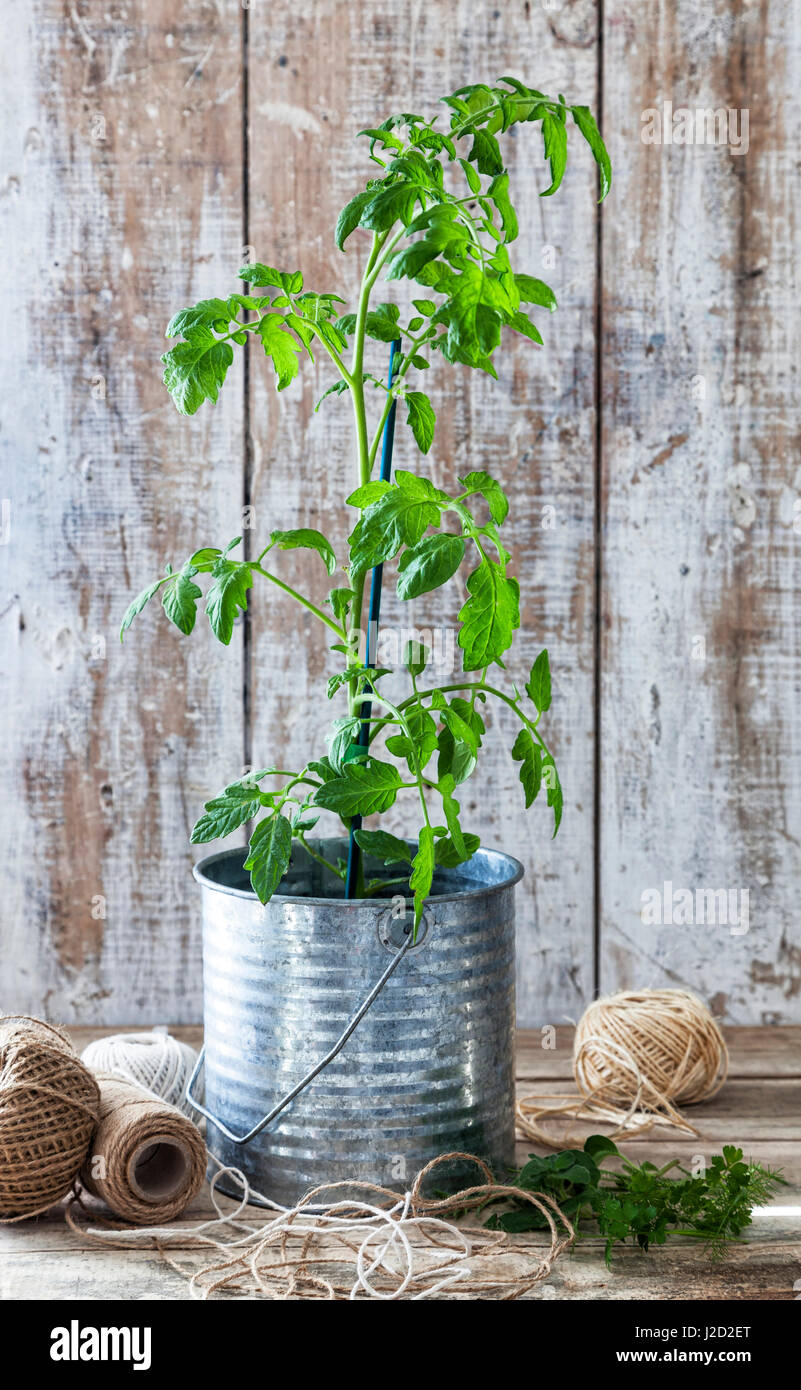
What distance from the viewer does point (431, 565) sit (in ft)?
3.20

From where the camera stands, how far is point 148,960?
5.64ft

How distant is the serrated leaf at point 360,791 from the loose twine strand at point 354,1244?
303mm

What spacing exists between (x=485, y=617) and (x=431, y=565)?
0.18ft

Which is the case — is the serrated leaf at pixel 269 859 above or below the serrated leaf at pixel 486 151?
below

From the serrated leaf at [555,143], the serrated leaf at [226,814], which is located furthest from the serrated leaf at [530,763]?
the serrated leaf at [555,143]

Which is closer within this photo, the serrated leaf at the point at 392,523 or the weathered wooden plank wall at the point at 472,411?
the serrated leaf at the point at 392,523

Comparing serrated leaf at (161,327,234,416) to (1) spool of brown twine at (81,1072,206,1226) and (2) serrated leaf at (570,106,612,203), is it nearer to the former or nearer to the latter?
(2) serrated leaf at (570,106,612,203)

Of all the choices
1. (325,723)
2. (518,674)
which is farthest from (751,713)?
(325,723)

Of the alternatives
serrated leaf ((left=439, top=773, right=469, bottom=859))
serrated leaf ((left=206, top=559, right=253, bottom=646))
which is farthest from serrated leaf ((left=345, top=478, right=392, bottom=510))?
serrated leaf ((left=439, top=773, right=469, bottom=859))

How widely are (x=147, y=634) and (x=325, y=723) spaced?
247 mm

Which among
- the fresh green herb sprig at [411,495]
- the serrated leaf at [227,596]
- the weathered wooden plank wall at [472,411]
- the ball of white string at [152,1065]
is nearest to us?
the fresh green herb sprig at [411,495]

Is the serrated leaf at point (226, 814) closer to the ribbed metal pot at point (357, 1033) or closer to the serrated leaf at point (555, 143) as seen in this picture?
the ribbed metal pot at point (357, 1033)

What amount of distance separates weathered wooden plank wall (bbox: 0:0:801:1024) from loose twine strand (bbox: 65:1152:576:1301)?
61cm

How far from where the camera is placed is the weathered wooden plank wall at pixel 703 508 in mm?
1659
